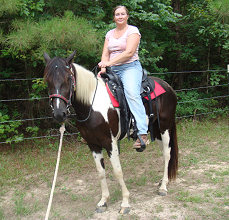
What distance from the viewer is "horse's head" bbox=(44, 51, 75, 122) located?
2.54 m

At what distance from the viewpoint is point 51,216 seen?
10.6ft

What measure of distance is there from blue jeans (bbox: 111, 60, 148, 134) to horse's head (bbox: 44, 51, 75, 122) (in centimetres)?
85

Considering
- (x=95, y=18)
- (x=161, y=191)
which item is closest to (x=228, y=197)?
(x=161, y=191)

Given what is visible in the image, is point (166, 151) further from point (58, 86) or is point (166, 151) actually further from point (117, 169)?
point (58, 86)

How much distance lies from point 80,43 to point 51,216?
9.51ft

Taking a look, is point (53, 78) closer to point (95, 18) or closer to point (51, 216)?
point (51, 216)

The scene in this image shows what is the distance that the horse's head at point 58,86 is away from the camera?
2539 millimetres

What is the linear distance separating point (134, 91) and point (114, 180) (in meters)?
1.77

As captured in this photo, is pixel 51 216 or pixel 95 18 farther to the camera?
pixel 95 18

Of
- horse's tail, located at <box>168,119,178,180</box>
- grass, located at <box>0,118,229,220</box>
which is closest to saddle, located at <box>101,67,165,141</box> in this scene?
horse's tail, located at <box>168,119,178,180</box>

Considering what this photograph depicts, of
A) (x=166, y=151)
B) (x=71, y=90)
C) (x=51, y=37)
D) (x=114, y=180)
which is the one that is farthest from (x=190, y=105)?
(x=71, y=90)

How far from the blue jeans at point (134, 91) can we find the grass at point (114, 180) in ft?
3.75

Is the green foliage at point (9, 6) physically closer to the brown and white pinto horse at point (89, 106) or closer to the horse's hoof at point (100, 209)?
the brown and white pinto horse at point (89, 106)

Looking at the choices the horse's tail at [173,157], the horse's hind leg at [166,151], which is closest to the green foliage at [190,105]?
the horse's tail at [173,157]
